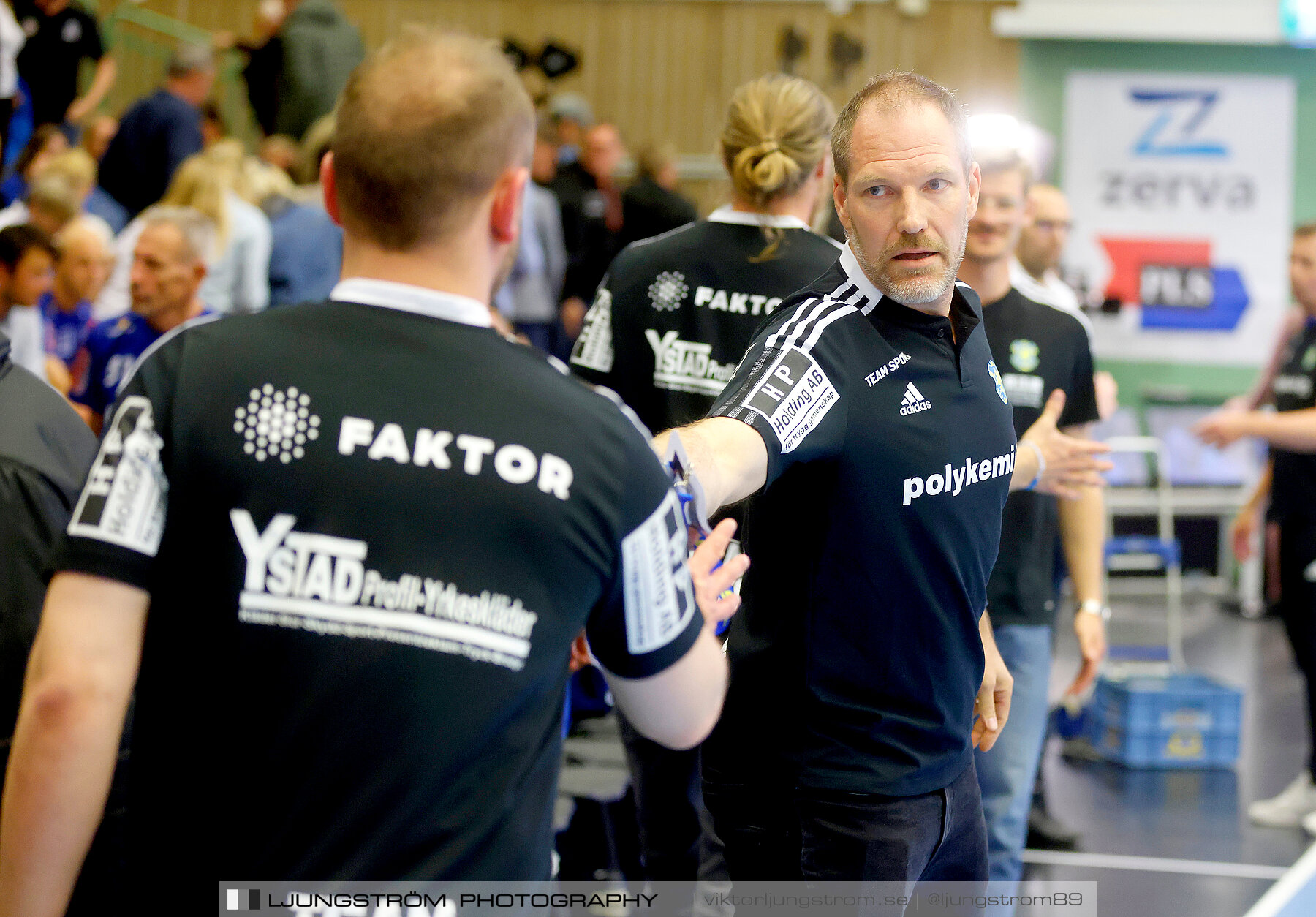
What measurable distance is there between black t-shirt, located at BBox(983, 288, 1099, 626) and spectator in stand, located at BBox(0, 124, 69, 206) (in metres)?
6.00

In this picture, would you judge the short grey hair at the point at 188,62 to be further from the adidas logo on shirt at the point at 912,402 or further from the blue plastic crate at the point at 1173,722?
the adidas logo on shirt at the point at 912,402

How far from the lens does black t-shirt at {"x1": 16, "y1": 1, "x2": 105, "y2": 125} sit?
8102mm

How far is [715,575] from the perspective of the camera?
4.99ft

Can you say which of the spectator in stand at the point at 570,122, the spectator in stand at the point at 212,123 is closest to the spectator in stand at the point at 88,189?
the spectator in stand at the point at 212,123

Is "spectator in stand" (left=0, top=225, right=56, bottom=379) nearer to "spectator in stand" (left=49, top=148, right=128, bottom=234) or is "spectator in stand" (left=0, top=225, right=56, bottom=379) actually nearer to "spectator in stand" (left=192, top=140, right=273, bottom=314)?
"spectator in stand" (left=192, top=140, right=273, bottom=314)

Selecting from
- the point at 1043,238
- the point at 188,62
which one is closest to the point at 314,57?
the point at 188,62

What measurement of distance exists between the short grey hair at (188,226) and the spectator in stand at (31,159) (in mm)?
3288

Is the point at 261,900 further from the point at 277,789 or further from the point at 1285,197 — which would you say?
the point at 1285,197

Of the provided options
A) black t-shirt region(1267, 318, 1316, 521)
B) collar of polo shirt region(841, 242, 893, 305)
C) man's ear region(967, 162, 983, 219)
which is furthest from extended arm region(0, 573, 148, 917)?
black t-shirt region(1267, 318, 1316, 521)

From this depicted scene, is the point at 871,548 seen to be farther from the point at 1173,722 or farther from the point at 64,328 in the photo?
the point at 64,328

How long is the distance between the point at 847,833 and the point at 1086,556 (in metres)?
1.63

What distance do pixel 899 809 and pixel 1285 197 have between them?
35.5ft

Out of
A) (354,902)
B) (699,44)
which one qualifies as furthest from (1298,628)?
(699,44)

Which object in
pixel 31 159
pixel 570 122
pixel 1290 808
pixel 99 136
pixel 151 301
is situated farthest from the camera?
pixel 570 122
